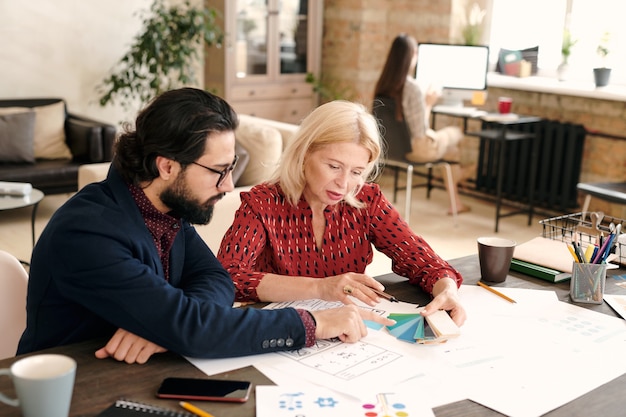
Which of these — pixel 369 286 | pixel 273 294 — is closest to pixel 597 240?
pixel 369 286

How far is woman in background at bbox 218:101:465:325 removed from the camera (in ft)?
6.70

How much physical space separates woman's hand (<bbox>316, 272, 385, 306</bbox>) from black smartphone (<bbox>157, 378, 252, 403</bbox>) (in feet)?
1.61

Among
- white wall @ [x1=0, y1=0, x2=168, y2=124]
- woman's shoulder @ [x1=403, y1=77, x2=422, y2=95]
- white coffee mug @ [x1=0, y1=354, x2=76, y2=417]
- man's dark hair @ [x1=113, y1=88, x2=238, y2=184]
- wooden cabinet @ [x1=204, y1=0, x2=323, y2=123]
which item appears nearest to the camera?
white coffee mug @ [x1=0, y1=354, x2=76, y2=417]

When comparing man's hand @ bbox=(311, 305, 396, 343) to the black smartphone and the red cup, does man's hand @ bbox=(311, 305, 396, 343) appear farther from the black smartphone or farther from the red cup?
the red cup

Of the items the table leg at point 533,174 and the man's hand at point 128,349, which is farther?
the table leg at point 533,174

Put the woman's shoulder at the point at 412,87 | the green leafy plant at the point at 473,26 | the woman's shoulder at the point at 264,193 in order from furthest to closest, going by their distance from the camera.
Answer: the green leafy plant at the point at 473,26 → the woman's shoulder at the point at 412,87 → the woman's shoulder at the point at 264,193


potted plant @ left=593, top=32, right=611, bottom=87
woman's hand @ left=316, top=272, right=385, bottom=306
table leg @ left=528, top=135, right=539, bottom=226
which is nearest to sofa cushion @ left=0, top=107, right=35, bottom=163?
table leg @ left=528, top=135, right=539, bottom=226

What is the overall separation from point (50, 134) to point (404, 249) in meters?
4.10

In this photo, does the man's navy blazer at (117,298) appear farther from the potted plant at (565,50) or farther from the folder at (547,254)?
the potted plant at (565,50)

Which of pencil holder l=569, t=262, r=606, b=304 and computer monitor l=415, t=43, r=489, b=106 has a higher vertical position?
computer monitor l=415, t=43, r=489, b=106

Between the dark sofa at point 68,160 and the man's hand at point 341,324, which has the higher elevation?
the man's hand at point 341,324

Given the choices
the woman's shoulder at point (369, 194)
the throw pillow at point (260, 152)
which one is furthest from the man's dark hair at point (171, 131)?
the throw pillow at point (260, 152)

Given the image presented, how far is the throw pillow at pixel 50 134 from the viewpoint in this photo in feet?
18.1

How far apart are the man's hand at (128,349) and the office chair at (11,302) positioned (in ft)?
1.48
